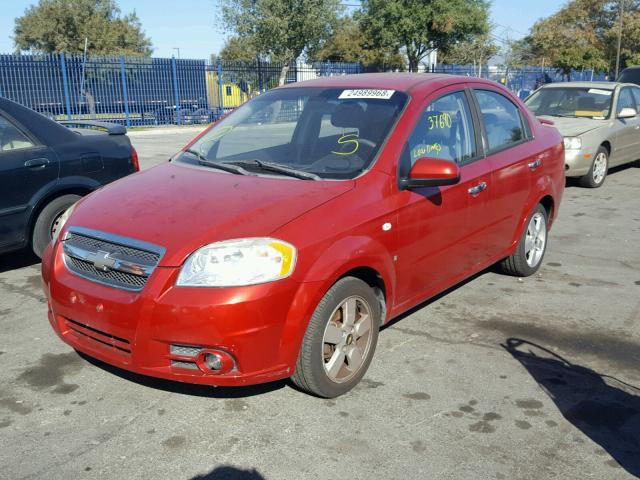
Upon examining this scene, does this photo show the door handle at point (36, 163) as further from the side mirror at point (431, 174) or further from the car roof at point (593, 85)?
the car roof at point (593, 85)

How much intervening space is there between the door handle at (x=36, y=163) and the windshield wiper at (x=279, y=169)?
93.8 inches

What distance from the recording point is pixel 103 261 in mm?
3367

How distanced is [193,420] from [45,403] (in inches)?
34.1

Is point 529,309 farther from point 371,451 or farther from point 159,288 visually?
point 159,288

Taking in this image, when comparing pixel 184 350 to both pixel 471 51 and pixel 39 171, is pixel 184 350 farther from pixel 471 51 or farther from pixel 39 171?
pixel 471 51

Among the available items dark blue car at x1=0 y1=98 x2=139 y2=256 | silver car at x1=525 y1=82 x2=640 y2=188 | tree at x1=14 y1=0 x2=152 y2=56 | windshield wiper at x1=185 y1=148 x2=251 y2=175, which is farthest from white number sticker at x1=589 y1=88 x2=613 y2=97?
tree at x1=14 y1=0 x2=152 y2=56

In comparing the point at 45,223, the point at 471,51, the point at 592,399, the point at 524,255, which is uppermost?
the point at 471,51

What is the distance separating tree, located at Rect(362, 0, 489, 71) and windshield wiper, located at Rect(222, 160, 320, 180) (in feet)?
97.7

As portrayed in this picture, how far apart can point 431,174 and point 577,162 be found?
22.6ft

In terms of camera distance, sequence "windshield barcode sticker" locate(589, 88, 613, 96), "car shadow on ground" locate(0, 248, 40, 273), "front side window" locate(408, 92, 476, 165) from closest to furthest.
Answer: "front side window" locate(408, 92, 476, 165) < "car shadow on ground" locate(0, 248, 40, 273) < "windshield barcode sticker" locate(589, 88, 613, 96)

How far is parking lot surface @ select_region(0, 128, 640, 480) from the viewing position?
3039mm

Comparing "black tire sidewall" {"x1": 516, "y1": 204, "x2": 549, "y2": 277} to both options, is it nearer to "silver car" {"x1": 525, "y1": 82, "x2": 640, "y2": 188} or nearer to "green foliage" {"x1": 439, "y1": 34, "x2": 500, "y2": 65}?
"silver car" {"x1": 525, "y1": 82, "x2": 640, "y2": 188}

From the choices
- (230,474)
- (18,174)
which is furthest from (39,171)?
(230,474)

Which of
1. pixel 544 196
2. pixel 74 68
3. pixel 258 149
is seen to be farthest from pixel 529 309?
pixel 74 68
